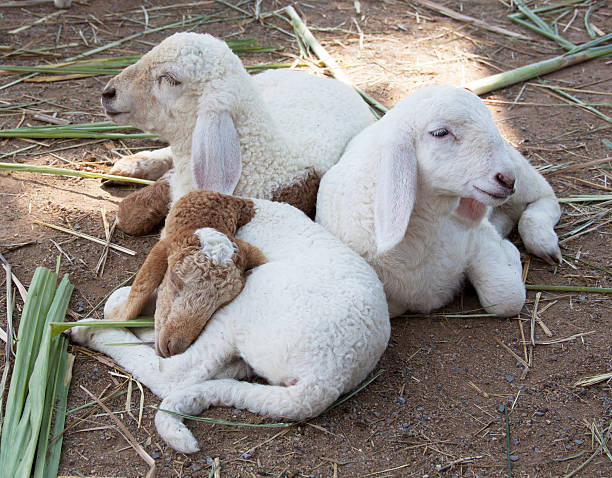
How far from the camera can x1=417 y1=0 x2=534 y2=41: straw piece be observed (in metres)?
6.68

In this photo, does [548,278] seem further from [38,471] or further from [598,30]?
[598,30]

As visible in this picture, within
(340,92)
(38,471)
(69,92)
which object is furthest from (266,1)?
(38,471)

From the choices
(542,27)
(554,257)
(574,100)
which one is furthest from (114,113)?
(542,27)

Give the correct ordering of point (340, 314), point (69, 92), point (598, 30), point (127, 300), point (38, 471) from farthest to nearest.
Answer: point (598, 30), point (69, 92), point (127, 300), point (340, 314), point (38, 471)

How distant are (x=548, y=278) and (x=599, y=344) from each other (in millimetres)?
598

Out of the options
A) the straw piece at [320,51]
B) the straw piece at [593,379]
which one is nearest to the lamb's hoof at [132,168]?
the straw piece at [320,51]

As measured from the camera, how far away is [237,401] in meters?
2.98

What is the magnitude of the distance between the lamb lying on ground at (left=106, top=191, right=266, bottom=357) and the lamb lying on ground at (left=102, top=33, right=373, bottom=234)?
1.57ft

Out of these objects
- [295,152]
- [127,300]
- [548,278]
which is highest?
[295,152]

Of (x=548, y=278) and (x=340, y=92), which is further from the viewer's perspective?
(x=340, y=92)

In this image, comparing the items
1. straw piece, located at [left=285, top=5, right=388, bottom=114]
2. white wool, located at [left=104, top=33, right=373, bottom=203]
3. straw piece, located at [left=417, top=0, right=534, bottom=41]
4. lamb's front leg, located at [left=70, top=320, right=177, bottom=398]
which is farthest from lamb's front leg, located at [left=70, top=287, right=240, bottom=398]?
straw piece, located at [left=417, top=0, right=534, bottom=41]

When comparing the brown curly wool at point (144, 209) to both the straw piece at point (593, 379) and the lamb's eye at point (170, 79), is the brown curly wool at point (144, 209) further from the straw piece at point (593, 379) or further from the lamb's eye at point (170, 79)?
the straw piece at point (593, 379)

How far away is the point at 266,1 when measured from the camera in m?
6.96

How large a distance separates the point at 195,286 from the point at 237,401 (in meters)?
0.49
